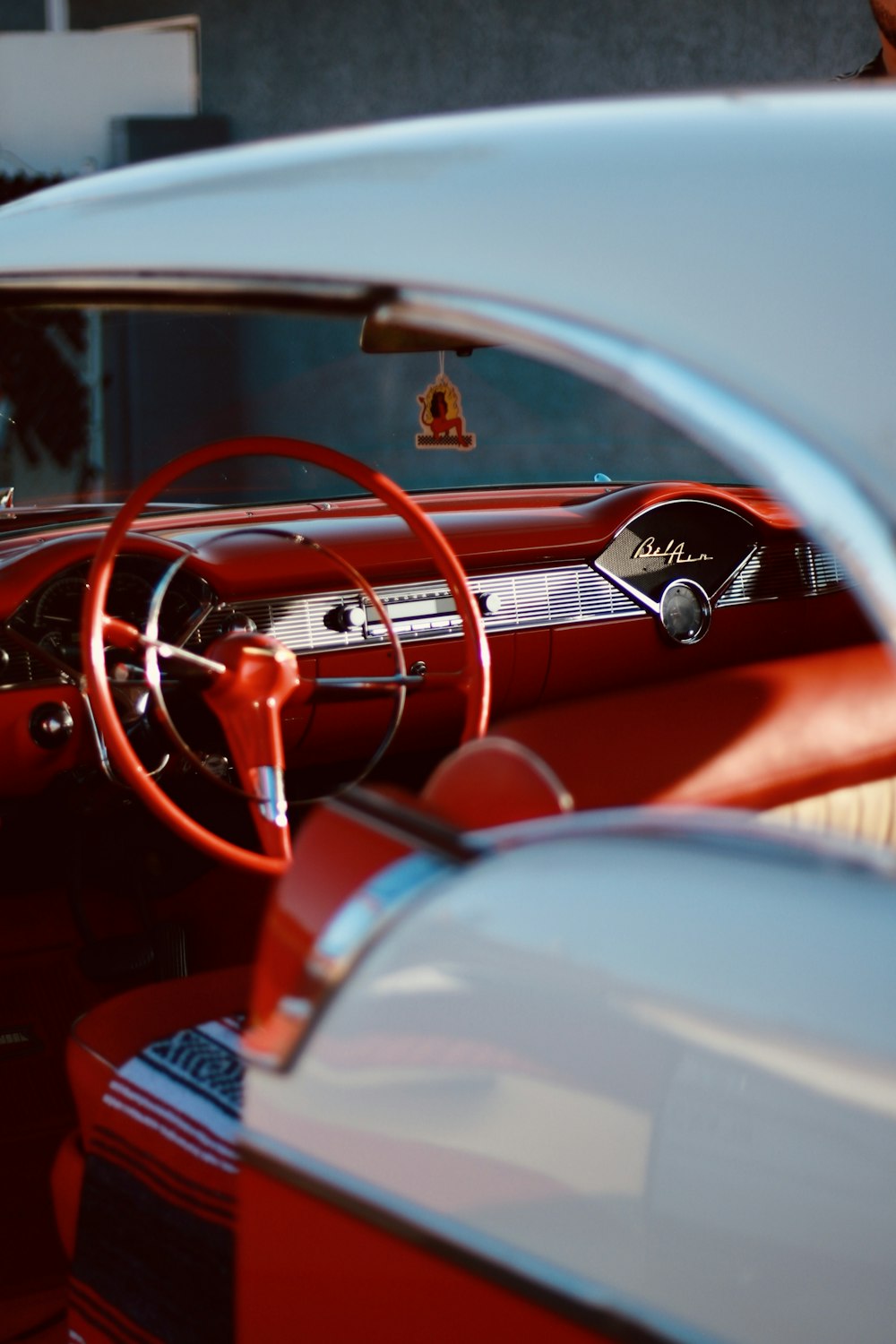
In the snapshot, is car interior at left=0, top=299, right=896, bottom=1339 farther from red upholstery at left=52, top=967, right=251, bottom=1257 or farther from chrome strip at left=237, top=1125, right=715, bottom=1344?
chrome strip at left=237, top=1125, right=715, bottom=1344

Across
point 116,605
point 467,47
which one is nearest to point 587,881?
point 116,605

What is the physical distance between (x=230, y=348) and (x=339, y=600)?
0.51m

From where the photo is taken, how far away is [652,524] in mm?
3016

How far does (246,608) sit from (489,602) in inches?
21.7

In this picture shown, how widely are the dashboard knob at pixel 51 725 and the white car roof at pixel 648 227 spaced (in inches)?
63.2

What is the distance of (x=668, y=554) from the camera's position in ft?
9.96

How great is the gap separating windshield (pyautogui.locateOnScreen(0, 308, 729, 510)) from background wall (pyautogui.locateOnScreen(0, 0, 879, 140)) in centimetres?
587

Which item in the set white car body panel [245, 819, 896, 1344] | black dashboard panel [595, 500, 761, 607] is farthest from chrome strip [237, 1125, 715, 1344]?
Result: black dashboard panel [595, 500, 761, 607]

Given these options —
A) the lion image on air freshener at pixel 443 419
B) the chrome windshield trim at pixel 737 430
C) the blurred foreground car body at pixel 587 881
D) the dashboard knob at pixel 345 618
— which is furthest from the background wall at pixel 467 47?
the chrome windshield trim at pixel 737 430

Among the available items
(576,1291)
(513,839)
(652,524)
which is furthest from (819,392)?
(652,524)

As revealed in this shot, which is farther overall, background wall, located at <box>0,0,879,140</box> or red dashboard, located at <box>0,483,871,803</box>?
background wall, located at <box>0,0,879,140</box>

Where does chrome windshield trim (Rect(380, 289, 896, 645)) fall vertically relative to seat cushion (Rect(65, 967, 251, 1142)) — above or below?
above

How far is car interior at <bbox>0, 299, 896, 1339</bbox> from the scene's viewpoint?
1.78 meters

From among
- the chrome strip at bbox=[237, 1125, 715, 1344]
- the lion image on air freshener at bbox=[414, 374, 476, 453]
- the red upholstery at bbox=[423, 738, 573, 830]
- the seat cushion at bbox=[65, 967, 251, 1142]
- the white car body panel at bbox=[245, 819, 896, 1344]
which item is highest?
the lion image on air freshener at bbox=[414, 374, 476, 453]
